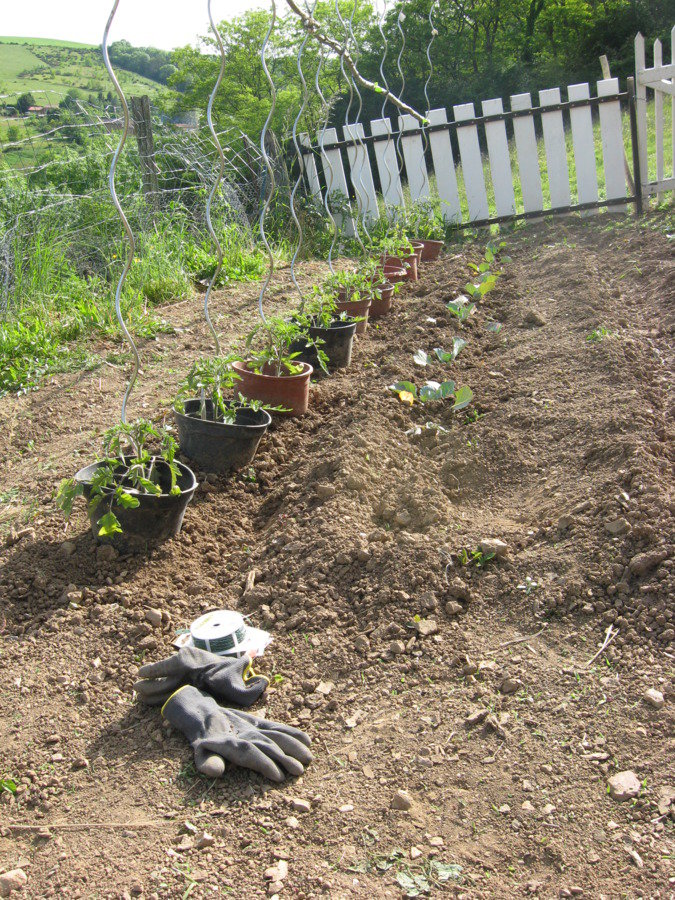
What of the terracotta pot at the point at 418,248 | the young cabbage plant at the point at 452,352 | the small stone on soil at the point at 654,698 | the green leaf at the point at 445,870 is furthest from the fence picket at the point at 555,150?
the green leaf at the point at 445,870

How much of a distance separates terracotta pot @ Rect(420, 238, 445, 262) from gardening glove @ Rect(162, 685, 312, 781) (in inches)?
228

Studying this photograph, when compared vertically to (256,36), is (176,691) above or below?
below

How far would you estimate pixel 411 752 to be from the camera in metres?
1.83

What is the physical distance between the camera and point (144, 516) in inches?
103

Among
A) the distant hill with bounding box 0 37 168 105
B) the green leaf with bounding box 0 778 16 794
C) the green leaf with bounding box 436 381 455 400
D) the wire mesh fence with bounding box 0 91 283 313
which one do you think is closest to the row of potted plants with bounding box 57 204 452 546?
the green leaf with bounding box 436 381 455 400

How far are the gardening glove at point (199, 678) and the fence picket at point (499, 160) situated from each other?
6.87 meters

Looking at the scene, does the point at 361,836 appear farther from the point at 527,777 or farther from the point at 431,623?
the point at 431,623

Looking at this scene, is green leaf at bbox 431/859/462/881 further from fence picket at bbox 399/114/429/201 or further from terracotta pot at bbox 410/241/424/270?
fence picket at bbox 399/114/429/201

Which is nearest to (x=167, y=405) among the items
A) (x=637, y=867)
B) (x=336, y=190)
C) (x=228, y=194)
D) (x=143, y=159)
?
(x=637, y=867)

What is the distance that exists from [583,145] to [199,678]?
733 centimetres

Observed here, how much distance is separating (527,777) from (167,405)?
2600 millimetres

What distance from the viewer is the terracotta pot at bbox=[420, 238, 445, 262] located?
23.1 ft

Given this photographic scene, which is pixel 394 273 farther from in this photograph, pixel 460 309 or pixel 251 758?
pixel 251 758

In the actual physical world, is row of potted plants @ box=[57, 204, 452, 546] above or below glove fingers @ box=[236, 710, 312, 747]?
above
